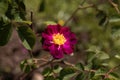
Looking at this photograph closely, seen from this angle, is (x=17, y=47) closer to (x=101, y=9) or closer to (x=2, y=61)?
(x=2, y=61)

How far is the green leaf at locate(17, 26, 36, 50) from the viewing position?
1.32 metres

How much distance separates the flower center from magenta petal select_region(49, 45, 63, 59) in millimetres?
71

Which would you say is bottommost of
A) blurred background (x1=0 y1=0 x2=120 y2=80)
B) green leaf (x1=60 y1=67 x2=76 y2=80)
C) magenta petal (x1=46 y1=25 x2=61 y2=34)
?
blurred background (x1=0 y1=0 x2=120 y2=80)

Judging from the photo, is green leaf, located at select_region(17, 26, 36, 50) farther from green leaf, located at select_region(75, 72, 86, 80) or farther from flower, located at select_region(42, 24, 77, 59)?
green leaf, located at select_region(75, 72, 86, 80)

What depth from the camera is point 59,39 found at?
1.51 m

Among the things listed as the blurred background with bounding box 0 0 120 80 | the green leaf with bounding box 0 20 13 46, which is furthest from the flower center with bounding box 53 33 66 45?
the blurred background with bounding box 0 0 120 80

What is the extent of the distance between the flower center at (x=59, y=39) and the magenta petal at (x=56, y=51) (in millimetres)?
71

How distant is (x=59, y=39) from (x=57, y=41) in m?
0.02

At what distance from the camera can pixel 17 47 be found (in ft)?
10.2

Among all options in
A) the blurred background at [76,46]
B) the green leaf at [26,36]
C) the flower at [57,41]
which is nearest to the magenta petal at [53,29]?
the flower at [57,41]

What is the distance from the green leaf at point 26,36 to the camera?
132 centimetres

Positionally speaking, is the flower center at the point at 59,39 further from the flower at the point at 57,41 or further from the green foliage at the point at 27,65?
the green foliage at the point at 27,65

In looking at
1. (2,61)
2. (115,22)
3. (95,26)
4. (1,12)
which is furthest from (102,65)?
(95,26)

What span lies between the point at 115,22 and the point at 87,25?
6.27 feet
